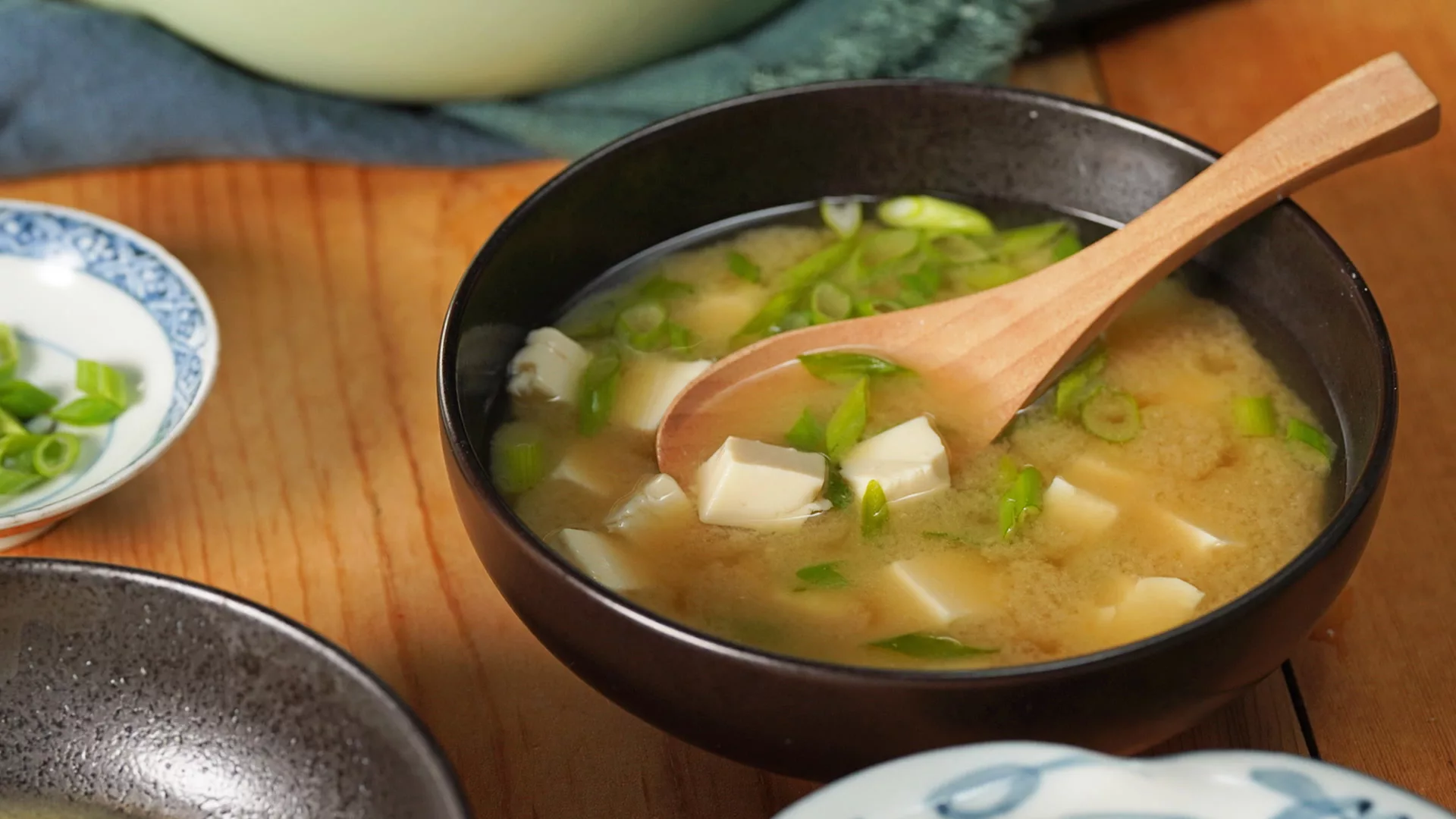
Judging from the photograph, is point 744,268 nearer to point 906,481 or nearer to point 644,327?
point 644,327

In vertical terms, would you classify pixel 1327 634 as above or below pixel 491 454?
above

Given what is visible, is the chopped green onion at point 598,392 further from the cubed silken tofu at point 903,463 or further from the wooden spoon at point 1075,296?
the cubed silken tofu at point 903,463

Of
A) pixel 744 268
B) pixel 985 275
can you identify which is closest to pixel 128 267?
pixel 744 268

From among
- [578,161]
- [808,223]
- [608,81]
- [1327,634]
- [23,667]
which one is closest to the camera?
[23,667]

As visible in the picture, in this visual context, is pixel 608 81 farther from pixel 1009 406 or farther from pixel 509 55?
pixel 1009 406

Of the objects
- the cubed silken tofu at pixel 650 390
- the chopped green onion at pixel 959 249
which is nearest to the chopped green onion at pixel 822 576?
the cubed silken tofu at pixel 650 390

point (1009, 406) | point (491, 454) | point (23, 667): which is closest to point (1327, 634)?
point (1009, 406)

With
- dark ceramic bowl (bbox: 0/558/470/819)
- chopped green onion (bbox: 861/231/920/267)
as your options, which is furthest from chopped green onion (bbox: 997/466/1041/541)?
dark ceramic bowl (bbox: 0/558/470/819)

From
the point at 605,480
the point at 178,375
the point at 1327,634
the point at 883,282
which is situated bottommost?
the point at 178,375
